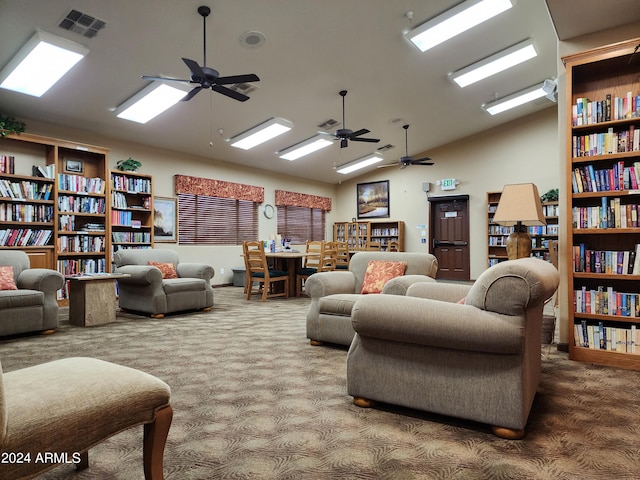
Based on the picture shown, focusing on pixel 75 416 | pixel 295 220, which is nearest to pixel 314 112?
pixel 295 220

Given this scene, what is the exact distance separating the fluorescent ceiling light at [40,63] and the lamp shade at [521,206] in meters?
4.79

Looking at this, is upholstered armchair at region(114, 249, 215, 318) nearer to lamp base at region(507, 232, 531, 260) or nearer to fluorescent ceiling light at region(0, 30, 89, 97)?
fluorescent ceiling light at region(0, 30, 89, 97)

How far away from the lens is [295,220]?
10805 millimetres

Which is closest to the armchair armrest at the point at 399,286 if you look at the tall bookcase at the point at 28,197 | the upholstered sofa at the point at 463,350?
the upholstered sofa at the point at 463,350

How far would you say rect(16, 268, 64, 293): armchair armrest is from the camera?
412 centimetres

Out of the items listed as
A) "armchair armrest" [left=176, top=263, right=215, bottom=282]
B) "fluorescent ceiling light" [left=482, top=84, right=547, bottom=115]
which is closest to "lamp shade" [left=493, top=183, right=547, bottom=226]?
"armchair armrest" [left=176, top=263, right=215, bottom=282]

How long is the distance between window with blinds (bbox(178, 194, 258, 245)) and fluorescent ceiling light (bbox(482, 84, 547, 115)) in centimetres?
567

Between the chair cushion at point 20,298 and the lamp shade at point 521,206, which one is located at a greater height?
the lamp shade at point 521,206

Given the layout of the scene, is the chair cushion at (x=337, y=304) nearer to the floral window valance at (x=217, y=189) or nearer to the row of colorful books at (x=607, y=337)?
the row of colorful books at (x=607, y=337)

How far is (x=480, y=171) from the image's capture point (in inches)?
379

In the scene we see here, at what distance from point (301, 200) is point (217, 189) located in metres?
2.72

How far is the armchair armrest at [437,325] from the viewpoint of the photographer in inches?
70.4

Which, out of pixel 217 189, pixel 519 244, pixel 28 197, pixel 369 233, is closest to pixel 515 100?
pixel 369 233

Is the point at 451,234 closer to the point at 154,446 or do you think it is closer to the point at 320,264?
the point at 320,264
